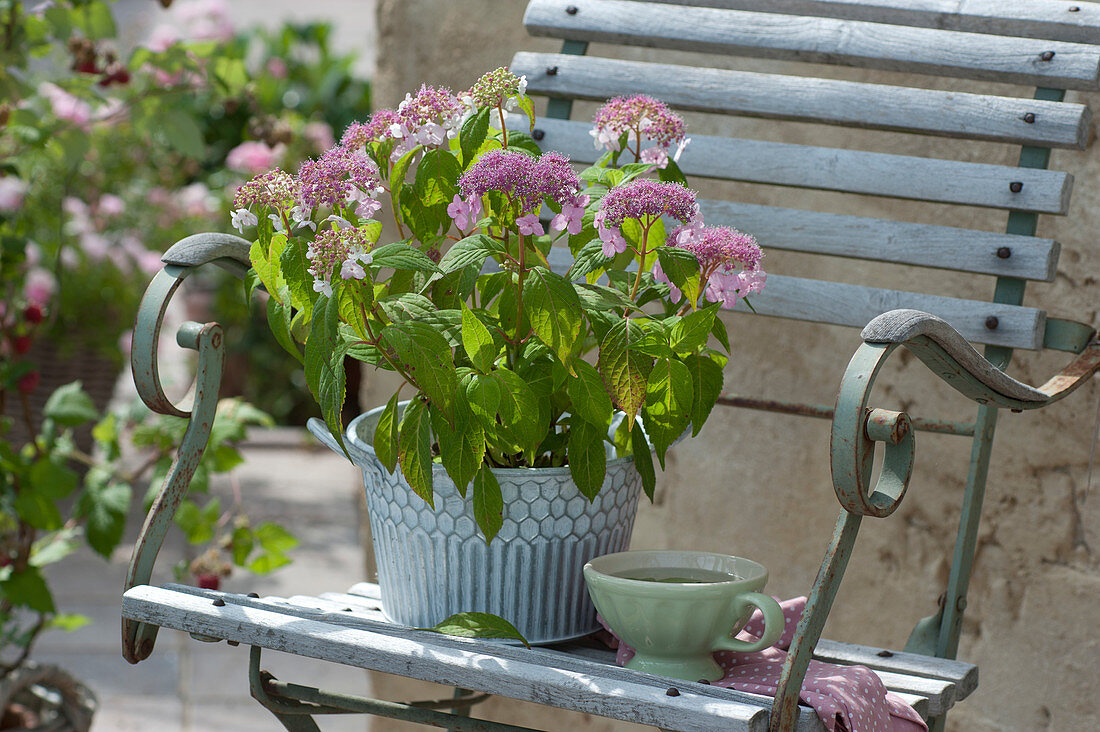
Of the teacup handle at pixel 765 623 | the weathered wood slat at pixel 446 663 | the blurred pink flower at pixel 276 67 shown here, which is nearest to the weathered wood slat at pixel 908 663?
the teacup handle at pixel 765 623

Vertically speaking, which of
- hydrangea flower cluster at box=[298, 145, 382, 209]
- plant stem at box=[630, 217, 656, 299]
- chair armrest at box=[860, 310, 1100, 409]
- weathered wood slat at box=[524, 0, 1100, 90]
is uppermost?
weathered wood slat at box=[524, 0, 1100, 90]

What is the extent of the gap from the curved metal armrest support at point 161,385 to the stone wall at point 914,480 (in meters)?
0.62

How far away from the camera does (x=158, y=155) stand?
440 centimetres

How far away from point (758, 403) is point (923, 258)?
0.87ft

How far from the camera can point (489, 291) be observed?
1033 millimetres

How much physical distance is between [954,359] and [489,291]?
382 mm

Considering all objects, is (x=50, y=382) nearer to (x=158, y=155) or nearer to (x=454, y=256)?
(x=158, y=155)

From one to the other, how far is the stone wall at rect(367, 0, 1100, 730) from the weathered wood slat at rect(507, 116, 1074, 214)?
9 centimetres

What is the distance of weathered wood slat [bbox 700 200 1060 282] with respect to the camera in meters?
1.26

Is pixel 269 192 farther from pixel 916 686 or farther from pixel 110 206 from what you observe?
pixel 110 206

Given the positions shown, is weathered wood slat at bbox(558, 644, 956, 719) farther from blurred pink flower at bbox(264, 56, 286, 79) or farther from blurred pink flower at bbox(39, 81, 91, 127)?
blurred pink flower at bbox(264, 56, 286, 79)

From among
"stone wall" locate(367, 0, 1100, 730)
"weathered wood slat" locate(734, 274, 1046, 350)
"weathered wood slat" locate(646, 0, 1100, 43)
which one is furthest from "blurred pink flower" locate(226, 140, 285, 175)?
"weathered wood slat" locate(734, 274, 1046, 350)

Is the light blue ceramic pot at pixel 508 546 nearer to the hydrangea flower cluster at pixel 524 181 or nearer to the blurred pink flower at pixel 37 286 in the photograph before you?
the hydrangea flower cluster at pixel 524 181

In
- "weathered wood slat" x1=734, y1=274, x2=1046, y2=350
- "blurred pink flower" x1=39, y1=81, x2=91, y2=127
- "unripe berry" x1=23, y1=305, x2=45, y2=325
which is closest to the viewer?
"weathered wood slat" x1=734, y1=274, x2=1046, y2=350
